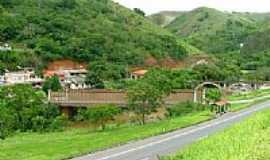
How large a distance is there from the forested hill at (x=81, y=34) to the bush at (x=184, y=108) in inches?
1002

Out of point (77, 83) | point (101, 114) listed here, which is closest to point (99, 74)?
point (77, 83)

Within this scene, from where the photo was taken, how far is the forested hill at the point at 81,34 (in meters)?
77.1

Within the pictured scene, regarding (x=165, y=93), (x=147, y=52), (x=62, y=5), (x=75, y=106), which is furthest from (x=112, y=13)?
(x=165, y=93)

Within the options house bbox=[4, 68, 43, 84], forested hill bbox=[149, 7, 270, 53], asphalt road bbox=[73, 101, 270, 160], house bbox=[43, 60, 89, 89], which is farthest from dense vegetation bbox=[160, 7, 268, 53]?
asphalt road bbox=[73, 101, 270, 160]

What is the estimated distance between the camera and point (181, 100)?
54.0 metres

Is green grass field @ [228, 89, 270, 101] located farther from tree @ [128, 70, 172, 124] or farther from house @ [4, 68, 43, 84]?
house @ [4, 68, 43, 84]

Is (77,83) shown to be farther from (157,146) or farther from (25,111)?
→ (157,146)

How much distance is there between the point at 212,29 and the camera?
516ft

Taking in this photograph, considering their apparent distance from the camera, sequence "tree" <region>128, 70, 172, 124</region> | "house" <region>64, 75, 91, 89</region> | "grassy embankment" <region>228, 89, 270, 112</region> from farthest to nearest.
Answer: "house" <region>64, 75, 91, 89</region>
"grassy embankment" <region>228, 89, 270, 112</region>
"tree" <region>128, 70, 172, 124</region>

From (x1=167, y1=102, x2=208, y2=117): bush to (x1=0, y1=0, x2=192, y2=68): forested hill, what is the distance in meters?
25.5

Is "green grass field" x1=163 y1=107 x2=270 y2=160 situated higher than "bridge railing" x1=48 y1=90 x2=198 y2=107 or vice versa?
"bridge railing" x1=48 y1=90 x2=198 y2=107

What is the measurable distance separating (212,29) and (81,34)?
264 ft

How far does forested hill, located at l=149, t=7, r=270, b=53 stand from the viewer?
135m

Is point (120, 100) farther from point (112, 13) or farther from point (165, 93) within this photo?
point (112, 13)
